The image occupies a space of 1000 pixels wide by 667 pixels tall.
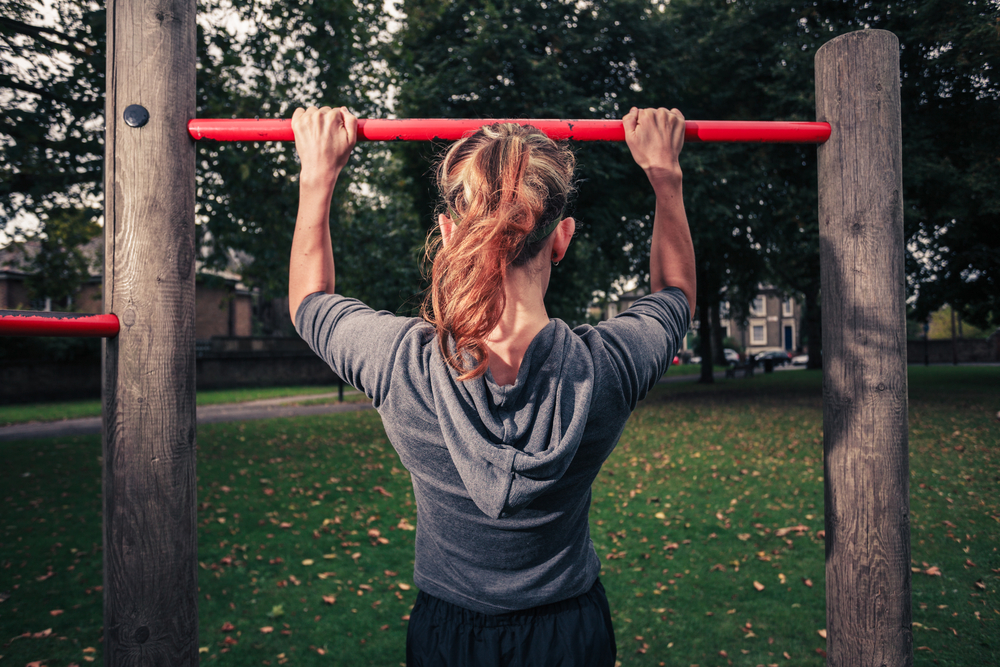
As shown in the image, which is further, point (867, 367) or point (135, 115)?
point (867, 367)

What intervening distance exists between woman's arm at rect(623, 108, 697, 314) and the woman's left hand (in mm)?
795

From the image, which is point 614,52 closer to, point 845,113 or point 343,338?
point 845,113

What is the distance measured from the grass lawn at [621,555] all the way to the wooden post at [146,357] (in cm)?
240

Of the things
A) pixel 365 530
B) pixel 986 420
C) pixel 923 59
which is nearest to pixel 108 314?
pixel 365 530

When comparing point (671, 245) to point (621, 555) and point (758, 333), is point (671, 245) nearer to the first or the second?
point (621, 555)

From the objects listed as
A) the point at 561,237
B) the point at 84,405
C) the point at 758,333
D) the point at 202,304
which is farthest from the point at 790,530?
the point at 758,333

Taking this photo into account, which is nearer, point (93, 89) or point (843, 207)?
point (843, 207)

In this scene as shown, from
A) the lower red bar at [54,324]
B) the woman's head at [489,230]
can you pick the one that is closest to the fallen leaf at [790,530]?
the woman's head at [489,230]

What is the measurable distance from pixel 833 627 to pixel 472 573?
1.31 m

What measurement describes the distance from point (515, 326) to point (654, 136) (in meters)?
0.82

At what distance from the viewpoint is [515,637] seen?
54.8 inches

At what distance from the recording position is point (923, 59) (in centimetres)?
541

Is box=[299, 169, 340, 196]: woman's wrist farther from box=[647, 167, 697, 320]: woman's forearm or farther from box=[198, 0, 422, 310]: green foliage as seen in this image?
box=[198, 0, 422, 310]: green foliage

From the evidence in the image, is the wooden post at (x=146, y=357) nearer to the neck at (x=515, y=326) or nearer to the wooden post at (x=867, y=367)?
the neck at (x=515, y=326)
